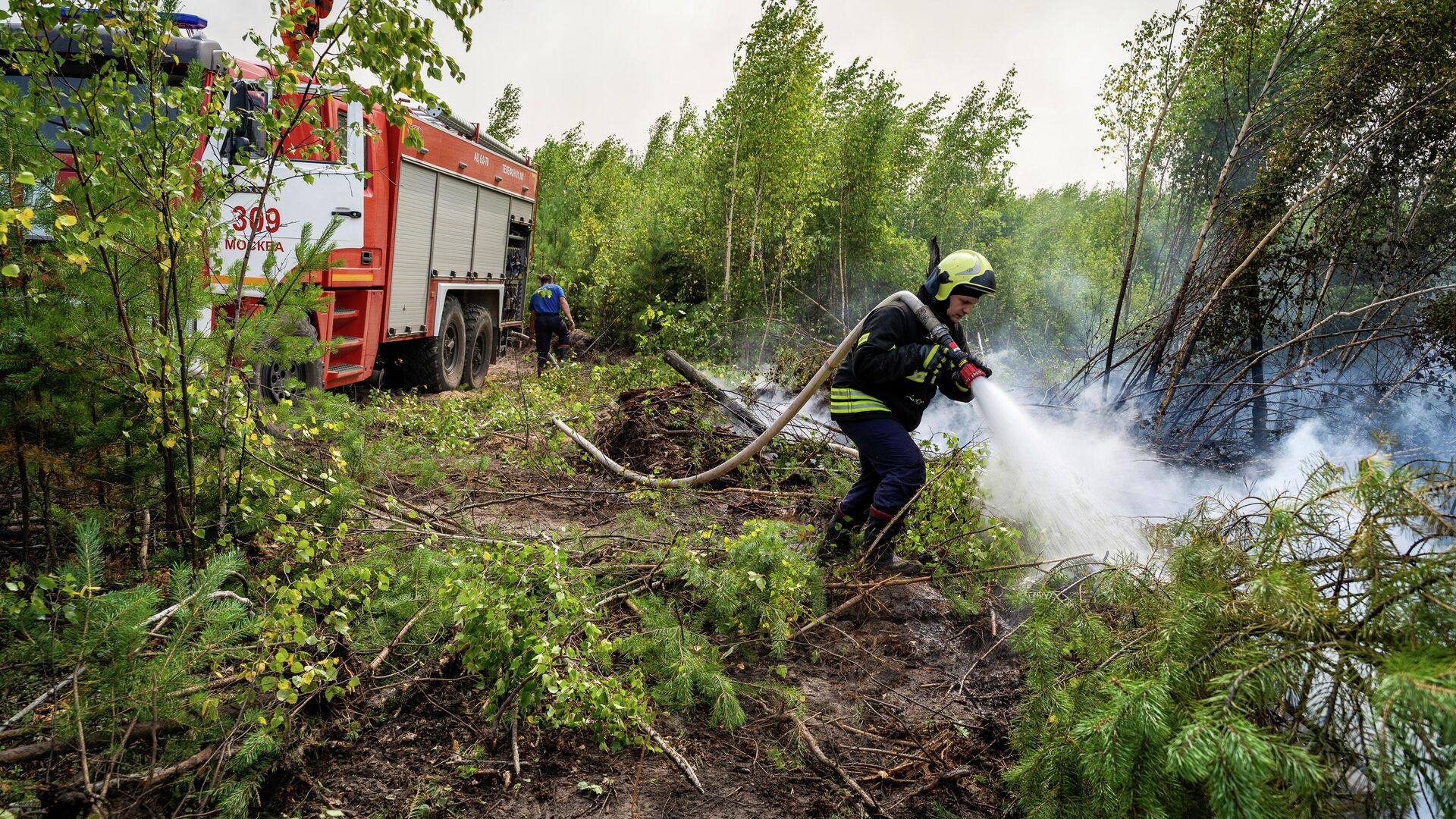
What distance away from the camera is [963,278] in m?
4.43

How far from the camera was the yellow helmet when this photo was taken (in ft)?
14.5

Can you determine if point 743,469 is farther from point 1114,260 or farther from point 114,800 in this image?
point 1114,260

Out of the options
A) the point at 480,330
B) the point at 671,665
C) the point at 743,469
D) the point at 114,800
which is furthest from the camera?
the point at 480,330

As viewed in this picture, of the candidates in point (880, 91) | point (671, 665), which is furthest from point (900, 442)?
point (880, 91)

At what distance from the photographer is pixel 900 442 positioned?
4.52 metres

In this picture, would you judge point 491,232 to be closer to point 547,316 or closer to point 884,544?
point 547,316

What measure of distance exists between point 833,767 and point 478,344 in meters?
9.83

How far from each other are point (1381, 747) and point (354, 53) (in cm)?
344

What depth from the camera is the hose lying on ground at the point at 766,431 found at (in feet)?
14.9

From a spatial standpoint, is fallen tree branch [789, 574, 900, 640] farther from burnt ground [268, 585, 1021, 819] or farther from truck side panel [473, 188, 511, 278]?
truck side panel [473, 188, 511, 278]

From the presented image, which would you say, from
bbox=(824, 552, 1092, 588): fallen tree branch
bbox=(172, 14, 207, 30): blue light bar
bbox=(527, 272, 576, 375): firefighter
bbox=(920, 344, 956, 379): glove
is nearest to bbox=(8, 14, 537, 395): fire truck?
bbox=(172, 14, 207, 30): blue light bar

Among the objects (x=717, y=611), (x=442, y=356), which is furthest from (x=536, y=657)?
(x=442, y=356)

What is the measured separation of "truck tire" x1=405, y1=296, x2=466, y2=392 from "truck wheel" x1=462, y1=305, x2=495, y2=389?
0.80 feet

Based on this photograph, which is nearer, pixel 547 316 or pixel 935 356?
pixel 935 356
